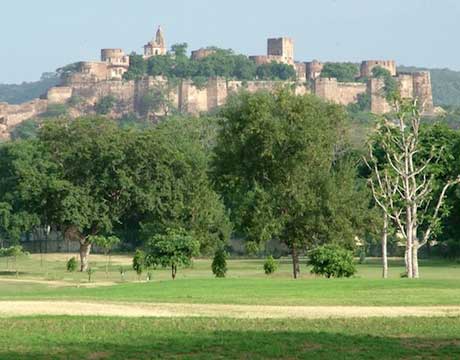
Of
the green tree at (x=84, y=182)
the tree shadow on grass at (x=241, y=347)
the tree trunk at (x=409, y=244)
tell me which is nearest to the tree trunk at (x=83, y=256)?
the green tree at (x=84, y=182)

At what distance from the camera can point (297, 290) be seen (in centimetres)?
3441

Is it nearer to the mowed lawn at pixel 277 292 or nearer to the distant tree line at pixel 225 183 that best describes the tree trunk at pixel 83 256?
the distant tree line at pixel 225 183

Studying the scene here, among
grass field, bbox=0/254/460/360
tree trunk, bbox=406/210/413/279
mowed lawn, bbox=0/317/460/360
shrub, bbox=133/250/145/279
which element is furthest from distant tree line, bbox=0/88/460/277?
mowed lawn, bbox=0/317/460/360

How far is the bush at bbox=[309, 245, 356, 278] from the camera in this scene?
144ft

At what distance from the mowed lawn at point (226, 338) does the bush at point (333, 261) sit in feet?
58.0

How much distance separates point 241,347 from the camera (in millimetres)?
21484

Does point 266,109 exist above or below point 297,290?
above

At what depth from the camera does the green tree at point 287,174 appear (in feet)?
166

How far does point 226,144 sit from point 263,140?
221cm

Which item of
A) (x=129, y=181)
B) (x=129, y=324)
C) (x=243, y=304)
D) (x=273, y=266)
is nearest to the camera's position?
(x=129, y=324)

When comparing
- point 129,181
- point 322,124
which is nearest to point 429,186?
point 322,124

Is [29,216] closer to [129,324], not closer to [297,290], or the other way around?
[297,290]

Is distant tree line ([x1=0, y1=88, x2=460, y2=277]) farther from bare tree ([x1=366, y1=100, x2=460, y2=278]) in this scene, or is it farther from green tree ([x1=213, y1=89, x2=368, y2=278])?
bare tree ([x1=366, y1=100, x2=460, y2=278])

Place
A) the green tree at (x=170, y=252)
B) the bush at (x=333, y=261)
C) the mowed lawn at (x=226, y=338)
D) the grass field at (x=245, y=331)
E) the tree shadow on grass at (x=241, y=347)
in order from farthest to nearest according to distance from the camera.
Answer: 1. the green tree at (x=170, y=252)
2. the bush at (x=333, y=261)
3. the grass field at (x=245, y=331)
4. the mowed lawn at (x=226, y=338)
5. the tree shadow on grass at (x=241, y=347)
